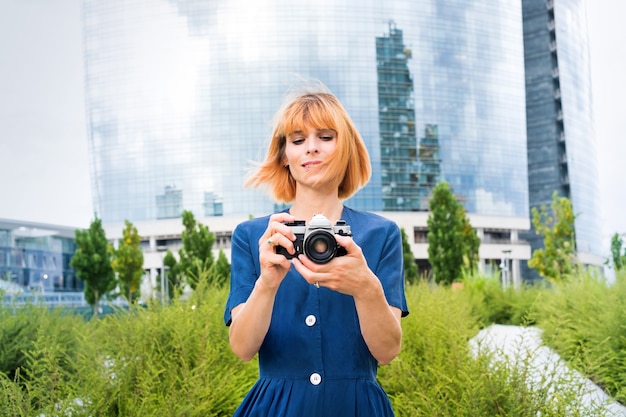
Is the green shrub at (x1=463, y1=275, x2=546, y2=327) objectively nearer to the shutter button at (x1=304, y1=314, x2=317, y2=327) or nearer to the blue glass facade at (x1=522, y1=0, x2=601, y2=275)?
the shutter button at (x1=304, y1=314, x2=317, y2=327)

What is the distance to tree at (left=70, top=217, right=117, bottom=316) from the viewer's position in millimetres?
31016

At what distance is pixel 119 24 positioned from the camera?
76625 mm

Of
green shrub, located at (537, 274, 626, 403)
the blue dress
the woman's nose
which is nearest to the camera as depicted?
the blue dress

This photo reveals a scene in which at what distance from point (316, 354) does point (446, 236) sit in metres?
31.0

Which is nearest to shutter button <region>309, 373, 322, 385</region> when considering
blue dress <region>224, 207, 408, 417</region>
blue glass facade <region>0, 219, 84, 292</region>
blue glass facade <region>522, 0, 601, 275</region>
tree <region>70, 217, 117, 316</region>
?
blue dress <region>224, 207, 408, 417</region>

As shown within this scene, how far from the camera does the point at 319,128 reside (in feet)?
5.77

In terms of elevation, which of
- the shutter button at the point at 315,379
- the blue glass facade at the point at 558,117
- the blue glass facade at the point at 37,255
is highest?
the blue glass facade at the point at 558,117

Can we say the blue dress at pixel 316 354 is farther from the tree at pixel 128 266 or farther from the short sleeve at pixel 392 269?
the tree at pixel 128 266

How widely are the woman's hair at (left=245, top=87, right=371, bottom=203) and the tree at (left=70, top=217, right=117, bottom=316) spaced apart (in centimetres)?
3070

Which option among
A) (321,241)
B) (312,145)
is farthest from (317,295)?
(312,145)

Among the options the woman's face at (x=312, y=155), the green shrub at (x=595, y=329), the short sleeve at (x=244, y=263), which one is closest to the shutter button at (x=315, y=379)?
the short sleeve at (x=244, y=263)

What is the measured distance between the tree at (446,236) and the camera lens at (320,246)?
31.0m

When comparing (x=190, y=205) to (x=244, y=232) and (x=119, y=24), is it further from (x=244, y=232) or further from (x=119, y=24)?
(x=244, y=232)

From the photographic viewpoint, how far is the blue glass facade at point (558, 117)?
84.9 m
